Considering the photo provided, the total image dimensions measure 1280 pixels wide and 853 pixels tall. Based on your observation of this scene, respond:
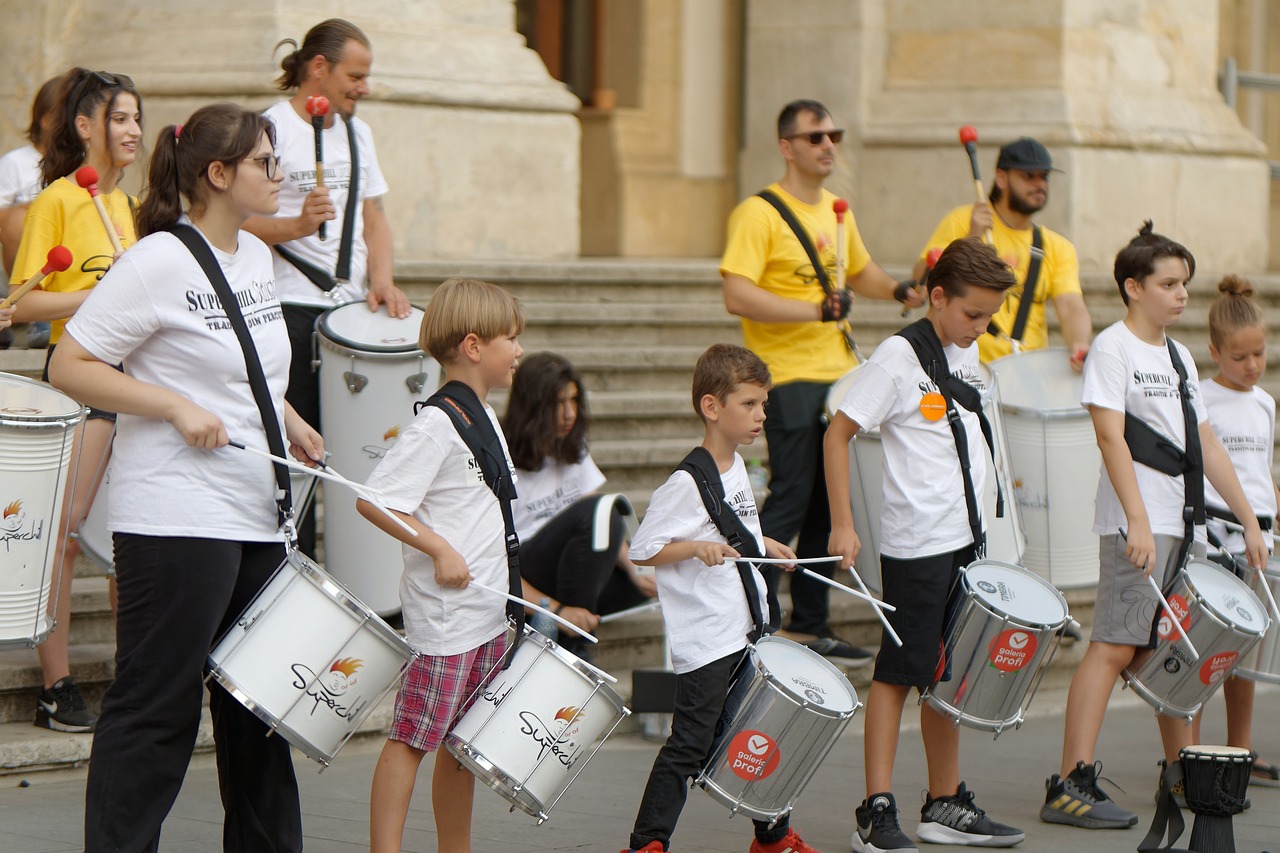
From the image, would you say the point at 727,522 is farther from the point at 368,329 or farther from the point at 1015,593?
the point at 368,329

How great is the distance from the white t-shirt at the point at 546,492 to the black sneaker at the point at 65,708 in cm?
152

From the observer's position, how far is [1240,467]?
21.0 feet

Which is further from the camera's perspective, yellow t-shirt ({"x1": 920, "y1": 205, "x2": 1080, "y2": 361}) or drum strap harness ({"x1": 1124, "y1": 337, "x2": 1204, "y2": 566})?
yellow t-shirt ({"x1": 920, "y1": 205, "x2": 1080, "y2": 361})

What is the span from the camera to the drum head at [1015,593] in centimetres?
521

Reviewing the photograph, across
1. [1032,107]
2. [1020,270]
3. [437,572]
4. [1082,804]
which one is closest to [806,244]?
[1020,270]

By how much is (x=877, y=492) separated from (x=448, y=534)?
197 cm

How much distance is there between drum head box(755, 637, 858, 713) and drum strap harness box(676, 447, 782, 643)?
0.09 m

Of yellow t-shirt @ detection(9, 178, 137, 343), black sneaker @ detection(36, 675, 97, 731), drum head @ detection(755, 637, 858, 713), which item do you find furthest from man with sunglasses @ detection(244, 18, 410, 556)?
drum head @ detection(755, 637, 858, 713)

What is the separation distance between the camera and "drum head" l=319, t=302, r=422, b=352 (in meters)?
6.16

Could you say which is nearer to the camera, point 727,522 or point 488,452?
point 488,452

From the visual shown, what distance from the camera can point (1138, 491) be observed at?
18.7 ft

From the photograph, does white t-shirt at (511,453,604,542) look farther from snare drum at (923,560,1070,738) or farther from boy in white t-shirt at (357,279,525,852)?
boy in white t-shirt at (357,279,525,852)

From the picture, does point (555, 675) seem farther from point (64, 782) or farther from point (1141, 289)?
point (1141, 289)

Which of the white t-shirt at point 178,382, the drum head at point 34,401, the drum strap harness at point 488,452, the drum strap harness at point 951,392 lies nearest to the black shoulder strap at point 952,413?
the drum strap harness at point 951,392
